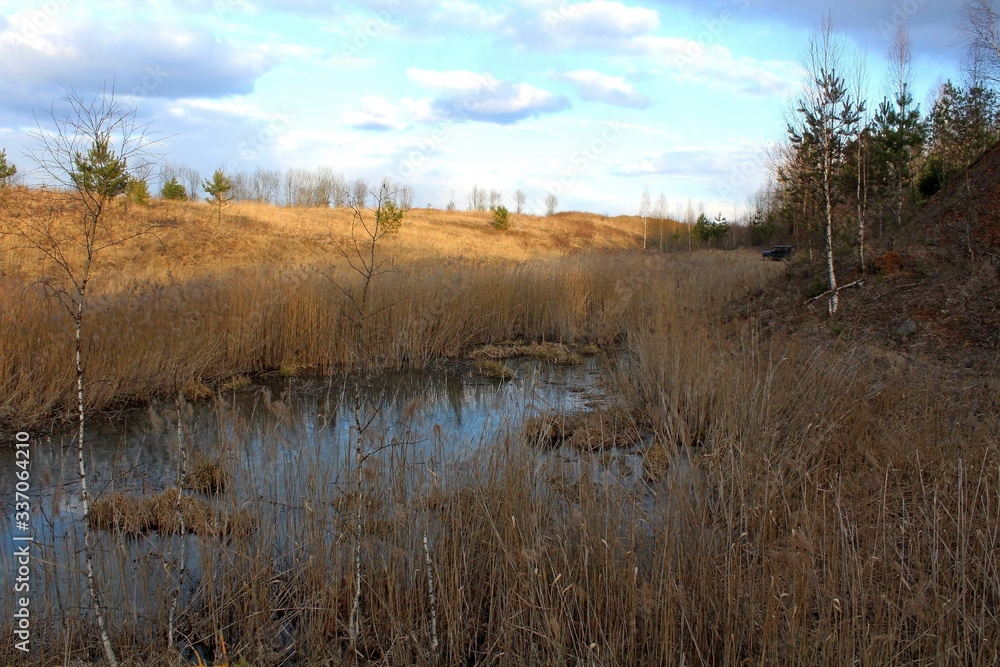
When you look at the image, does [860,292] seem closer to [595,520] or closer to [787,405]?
[787,405]

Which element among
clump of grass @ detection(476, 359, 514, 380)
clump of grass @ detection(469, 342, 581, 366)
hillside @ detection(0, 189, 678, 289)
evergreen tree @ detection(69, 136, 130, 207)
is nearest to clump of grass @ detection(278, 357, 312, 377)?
hillside @ detection(0, 189, 678, 289)

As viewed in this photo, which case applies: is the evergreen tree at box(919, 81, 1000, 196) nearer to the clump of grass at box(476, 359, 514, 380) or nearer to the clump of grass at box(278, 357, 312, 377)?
the clump of grass at box(476, 359, 514, 380)

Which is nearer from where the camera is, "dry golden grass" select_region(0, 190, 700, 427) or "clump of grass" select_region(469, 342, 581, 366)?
"dry golden grass" select_region(0, 190, 700, 427)

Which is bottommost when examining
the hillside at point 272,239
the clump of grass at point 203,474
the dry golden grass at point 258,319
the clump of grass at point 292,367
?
the clump of grass at point 203,474

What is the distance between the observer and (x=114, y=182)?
2.76m

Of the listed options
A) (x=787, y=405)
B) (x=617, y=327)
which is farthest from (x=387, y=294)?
(x=787, y=405)

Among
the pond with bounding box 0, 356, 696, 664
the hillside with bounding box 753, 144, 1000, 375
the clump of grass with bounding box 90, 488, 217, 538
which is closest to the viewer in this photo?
the pond with bounding box 0, 356, 696, 664

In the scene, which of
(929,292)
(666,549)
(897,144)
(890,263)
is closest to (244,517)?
(666,549)

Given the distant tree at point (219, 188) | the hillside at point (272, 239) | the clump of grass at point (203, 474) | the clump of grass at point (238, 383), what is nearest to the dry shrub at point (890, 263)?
the hillside at point (272, 239)

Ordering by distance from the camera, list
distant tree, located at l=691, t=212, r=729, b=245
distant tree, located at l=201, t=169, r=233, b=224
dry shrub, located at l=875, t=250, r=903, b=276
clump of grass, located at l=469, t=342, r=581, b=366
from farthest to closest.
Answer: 1. distant tree, located at l=691, t=212, r=729, b=245
2. distant tree, located at l=201, t=169, r=233, b=224
3. clump of grass, located at l=469, t=342, r=581, b=366
4. dry shrub, located at l=875, t=250, r=903, b=276

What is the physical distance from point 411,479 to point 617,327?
8861mm

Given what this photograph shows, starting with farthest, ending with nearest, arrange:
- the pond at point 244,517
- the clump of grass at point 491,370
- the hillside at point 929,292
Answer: the clump of grass at point 491,370 → the hillside at point 929,292 → the pond at point 244,517

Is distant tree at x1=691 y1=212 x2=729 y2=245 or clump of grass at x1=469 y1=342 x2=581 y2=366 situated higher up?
distant tree at x1=691 y1=212 x2=729 y2=245

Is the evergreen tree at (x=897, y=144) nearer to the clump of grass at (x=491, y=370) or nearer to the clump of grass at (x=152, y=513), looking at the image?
the clump of grass at (x=491, y=370)
